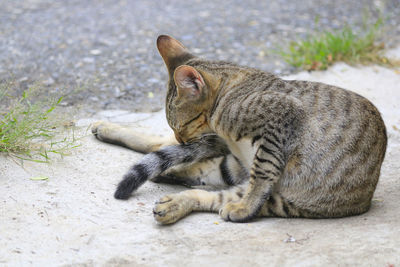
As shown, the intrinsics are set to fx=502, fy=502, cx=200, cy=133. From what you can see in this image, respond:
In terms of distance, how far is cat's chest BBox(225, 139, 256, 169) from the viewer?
3.37 m

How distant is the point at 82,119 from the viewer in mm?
4641

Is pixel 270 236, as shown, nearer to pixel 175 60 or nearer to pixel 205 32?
pixel 175 60

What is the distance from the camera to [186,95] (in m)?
3.51

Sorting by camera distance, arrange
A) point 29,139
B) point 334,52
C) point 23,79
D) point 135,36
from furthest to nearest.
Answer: point 135,36 → point 334,52 → point 23,79 → point 29,139

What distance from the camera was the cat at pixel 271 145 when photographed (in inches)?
127

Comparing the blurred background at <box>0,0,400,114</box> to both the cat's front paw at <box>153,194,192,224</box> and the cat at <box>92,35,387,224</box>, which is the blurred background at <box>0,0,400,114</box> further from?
the cat's front paw at <box>153,194,192,224</box>

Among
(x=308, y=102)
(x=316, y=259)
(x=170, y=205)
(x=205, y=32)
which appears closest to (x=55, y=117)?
(x=170, y=205)

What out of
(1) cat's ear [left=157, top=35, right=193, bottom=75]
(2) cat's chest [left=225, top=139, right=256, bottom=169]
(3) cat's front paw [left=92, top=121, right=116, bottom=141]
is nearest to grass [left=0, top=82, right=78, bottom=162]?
(3) cat's front paw [left=92, top=121, right=116, bottom=141]

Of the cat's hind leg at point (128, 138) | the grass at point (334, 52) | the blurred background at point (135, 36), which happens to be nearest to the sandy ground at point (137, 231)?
the cat's hind leg at point (128, 138)

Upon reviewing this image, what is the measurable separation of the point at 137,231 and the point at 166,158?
74cm

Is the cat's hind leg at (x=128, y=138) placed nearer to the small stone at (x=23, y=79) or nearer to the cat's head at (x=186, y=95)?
the cat's head at (x=186, y=95)

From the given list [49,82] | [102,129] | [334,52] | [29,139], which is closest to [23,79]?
[49,82]

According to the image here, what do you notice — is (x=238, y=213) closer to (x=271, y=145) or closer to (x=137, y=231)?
(x=271, y=145)

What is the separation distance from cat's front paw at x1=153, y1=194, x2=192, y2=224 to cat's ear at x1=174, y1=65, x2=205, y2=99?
715mm
